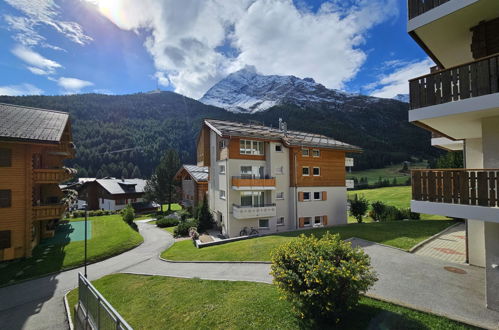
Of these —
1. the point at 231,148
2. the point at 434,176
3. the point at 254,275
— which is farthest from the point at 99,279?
the point at 434,176

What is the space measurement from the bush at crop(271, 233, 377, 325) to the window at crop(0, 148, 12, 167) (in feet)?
73.5

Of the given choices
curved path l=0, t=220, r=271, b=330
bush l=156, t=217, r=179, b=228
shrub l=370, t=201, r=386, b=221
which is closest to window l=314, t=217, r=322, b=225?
shrub l=370, t=201, r=386, b=221

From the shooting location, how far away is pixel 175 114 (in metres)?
173

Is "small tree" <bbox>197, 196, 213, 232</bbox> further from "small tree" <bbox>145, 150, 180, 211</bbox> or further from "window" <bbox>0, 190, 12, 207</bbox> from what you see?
"small tree" <bbox>145, 150, 180, 211</bbox>

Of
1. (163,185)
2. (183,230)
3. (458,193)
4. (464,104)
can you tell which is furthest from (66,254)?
(163,185)

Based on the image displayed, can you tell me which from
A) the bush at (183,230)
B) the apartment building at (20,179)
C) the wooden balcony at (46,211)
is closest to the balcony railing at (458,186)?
the apartment building at (20,179)

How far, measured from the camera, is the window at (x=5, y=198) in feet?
55.3

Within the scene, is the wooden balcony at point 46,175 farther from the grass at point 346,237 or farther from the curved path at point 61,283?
the grass at point 346,237

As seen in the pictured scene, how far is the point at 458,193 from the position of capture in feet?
20.7

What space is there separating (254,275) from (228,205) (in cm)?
1204

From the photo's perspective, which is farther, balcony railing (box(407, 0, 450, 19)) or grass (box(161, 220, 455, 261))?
grass (box(161, 220, 455, 261))

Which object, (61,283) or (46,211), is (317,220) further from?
(46,211)

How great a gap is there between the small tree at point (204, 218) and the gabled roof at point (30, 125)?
1590cm

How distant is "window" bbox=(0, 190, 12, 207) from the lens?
55.3 ft
